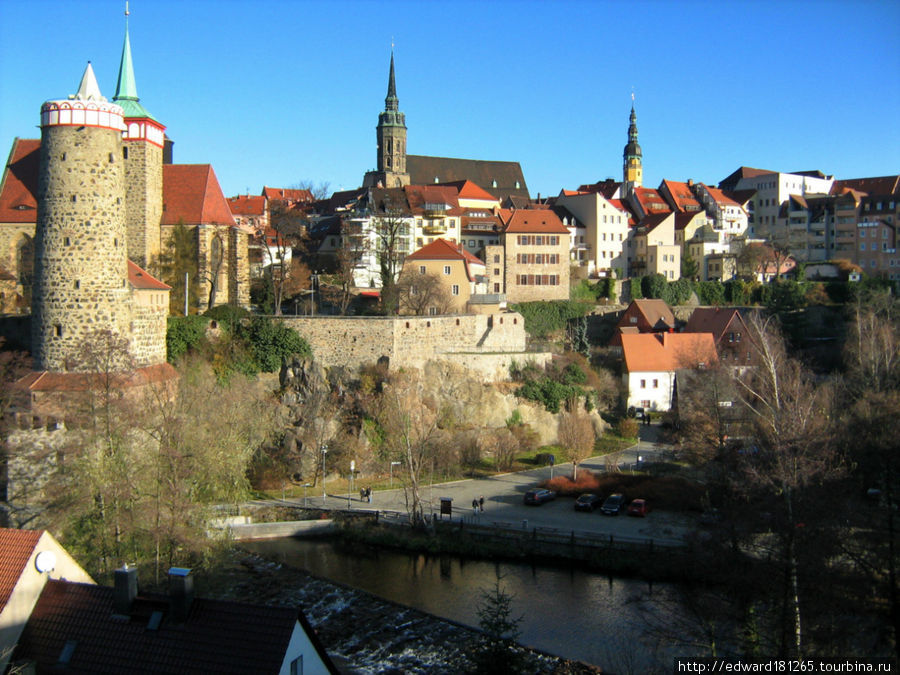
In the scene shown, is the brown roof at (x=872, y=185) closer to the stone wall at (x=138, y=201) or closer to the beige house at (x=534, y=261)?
the beige house at (x=534, y=261)

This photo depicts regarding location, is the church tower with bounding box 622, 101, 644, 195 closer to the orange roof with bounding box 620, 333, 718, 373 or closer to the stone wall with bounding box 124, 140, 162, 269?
the orange roof with bounding box 620, 333, 718, 373

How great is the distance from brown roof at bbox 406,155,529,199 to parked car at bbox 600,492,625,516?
56.2m

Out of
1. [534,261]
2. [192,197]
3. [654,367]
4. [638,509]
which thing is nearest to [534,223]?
[534,261]

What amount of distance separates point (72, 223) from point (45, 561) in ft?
58.0

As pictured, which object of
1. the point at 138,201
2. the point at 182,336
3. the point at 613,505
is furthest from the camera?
the point at 138,201

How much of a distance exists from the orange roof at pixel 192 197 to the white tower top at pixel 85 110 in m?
9.79

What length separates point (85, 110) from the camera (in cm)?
2897

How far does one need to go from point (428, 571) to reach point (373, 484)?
28.8ft

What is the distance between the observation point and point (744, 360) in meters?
47.3

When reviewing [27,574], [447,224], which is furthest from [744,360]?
[27,574]

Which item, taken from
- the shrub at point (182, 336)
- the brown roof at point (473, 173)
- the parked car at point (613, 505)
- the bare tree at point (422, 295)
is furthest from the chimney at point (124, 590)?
the brown roof at point (473, 173)

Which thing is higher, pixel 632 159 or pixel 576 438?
pixel 632 159

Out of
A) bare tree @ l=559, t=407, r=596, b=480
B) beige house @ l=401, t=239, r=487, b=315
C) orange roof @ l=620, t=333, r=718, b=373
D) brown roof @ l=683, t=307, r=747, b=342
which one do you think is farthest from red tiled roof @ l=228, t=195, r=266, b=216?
bare tree @ l=559, t=407, r=596, b=480

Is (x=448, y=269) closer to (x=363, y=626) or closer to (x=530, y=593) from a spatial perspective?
(x=530, y=593)
